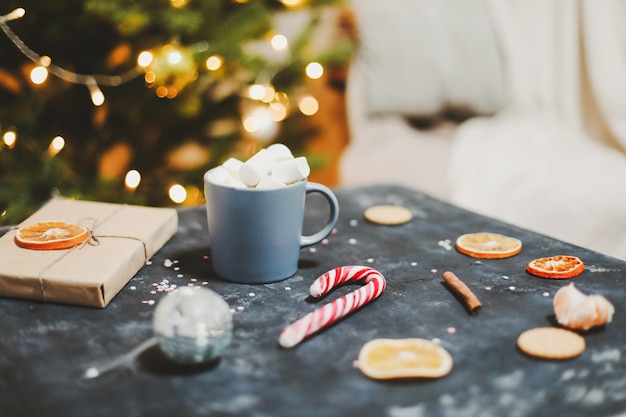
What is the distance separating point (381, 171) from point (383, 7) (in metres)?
0.51

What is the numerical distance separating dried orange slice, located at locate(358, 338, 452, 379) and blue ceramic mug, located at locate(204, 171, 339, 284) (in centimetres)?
18

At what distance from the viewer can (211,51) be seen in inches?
60.2

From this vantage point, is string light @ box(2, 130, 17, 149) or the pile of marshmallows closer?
the pile of marshmallows

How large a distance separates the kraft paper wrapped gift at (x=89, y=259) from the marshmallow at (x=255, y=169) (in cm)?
16

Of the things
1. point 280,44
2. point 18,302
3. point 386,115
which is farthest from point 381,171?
point 18,302

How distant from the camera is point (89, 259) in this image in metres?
0.71

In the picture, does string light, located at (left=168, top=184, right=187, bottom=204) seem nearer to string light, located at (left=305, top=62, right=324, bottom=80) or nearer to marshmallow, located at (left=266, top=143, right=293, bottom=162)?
→ string light, located at (left=305, top=62, right=324, bottom=80)

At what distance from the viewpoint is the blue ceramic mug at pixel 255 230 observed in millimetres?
716

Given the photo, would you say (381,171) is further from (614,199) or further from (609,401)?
(609,401)

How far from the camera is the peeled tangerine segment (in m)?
0.62

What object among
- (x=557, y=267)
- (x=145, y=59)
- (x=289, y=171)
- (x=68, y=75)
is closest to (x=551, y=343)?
(x=557, y=267)

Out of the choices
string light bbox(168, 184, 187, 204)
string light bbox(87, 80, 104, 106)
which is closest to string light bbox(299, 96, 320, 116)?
string light bbox(168, 184, 187, 204)

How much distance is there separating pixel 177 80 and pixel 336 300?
1119mm

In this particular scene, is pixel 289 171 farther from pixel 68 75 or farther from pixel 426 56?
pixel 426 56
